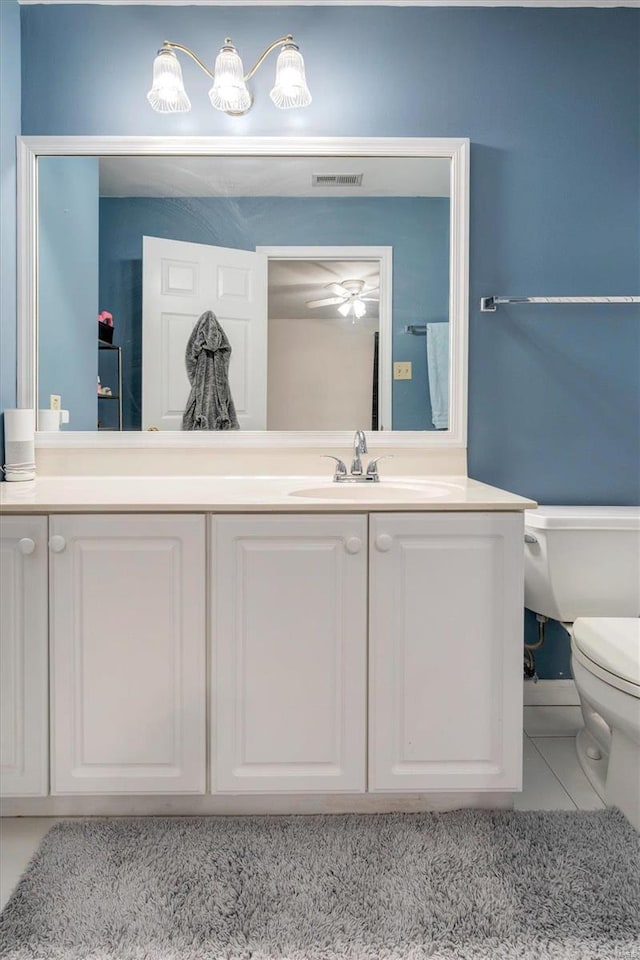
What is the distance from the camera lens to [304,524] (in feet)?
4.34

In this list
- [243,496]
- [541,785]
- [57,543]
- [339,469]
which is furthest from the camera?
[339,469]

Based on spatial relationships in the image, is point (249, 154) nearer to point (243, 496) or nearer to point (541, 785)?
point (243, 496)

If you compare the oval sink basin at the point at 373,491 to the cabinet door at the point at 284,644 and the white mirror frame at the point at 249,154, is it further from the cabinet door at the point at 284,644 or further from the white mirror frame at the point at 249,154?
the cabinet door at the point at 284,644

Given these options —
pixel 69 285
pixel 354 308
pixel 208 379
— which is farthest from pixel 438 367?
pixel 69 285

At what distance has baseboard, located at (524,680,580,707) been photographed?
198cm

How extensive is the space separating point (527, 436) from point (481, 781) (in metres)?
1.07

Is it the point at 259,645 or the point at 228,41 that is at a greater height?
the point at 228,41

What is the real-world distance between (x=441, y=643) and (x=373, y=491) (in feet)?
1.82

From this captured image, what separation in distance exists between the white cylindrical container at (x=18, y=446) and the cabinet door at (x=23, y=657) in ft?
1.68

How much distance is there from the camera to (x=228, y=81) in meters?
1.73

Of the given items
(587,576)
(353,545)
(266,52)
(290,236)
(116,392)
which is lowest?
(587,576)

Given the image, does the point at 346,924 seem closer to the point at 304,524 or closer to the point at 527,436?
the point at 304,524

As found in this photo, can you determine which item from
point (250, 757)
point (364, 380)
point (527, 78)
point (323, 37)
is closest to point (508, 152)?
point (527, 78)

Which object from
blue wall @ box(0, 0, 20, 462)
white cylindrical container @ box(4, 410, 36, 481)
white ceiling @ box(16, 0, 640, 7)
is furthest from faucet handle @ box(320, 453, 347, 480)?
white ceiling @ box(16, 0, 640, 7)
